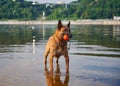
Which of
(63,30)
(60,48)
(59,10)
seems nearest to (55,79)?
(60,48)

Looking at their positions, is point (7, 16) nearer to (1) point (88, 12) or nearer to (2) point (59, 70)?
(1) point (88, 12)

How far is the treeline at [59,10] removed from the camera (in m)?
150

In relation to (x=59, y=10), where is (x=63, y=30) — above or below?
above

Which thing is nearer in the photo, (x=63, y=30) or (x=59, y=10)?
(x=63, y=30)

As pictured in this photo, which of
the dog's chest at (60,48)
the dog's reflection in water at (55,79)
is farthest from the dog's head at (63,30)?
the dog's reflection in water at (55,79)

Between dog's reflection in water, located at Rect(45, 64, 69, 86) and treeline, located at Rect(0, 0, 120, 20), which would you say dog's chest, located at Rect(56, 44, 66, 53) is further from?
treeline, located at Rect(0, 0, 120, 20)

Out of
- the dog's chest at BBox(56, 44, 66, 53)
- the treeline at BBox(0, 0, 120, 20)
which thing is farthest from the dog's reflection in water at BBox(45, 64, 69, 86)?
the treeline at BBox(0, 0, 120, 20)

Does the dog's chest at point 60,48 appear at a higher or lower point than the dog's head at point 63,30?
lower

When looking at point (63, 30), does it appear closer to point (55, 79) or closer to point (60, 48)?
point (60, 48)

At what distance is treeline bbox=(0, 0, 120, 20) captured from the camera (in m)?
150

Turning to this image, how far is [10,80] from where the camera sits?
38.9 feet

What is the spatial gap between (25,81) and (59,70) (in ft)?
7.80

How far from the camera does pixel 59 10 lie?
530 ft

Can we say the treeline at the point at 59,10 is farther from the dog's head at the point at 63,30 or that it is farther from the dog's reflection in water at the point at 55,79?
the dog's head at the point at 63,30
